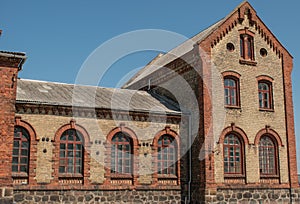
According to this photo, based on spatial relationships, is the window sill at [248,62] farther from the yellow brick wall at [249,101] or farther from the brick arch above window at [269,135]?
the brick arch above window at [269,135]

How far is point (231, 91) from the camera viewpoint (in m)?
22.5

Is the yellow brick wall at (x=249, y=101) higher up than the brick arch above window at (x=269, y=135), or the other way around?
the yellow brick wall at (x=249, y=101)

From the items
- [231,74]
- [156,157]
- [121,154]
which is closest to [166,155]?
[156,157]

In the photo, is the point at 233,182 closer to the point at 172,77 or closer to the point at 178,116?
the point at 178,116

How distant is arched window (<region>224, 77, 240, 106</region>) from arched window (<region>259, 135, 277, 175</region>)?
2.75m

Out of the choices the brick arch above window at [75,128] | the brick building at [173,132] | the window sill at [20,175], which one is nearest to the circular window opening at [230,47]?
the brick building at [173,132]

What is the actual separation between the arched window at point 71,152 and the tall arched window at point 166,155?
4.34 metres

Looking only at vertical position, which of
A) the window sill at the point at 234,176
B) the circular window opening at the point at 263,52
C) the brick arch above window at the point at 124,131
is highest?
the circular window opening at the point at 263,52

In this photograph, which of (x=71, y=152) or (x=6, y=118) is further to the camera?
(x=71, y=152)

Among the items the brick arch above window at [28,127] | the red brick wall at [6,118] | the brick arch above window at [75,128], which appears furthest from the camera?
the brick arch above window at [75,128]

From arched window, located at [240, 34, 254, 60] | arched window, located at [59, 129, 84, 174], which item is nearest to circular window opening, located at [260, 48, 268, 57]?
arched window, located at [240, 34, 254, 60]

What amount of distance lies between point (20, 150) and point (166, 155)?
7662 mm

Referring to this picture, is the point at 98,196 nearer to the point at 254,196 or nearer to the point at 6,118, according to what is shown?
the point at 6,118

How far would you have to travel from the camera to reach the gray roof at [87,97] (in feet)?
63.5
